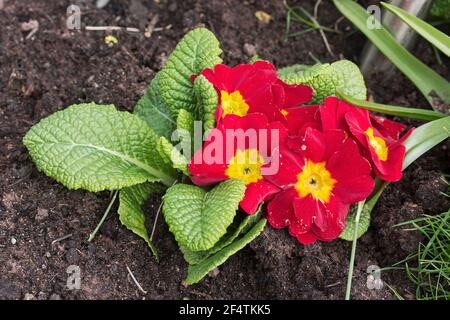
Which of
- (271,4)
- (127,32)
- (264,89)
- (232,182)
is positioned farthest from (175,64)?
(271,4)

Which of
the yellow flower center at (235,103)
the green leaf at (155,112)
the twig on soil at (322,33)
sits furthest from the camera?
the twig on soil at (322,33)

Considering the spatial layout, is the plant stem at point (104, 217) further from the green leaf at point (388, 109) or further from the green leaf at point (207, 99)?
the green leaf at point (388, 109)

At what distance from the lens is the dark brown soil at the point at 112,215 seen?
1948 mm

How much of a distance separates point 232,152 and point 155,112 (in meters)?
0.37

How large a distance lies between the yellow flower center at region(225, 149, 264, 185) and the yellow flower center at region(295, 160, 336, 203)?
12 centimetres

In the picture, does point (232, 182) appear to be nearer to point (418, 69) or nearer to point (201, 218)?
point (201, 218)

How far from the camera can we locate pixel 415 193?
211cm

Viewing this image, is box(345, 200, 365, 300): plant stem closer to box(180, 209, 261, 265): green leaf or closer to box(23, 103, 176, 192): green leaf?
box(180, 209, 261, 265): green leaf

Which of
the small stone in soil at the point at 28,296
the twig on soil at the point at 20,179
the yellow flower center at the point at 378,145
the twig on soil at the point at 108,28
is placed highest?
the yellow flower center at the point at 378,145

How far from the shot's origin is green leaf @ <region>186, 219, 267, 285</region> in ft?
5.98

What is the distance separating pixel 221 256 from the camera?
1.84 metres

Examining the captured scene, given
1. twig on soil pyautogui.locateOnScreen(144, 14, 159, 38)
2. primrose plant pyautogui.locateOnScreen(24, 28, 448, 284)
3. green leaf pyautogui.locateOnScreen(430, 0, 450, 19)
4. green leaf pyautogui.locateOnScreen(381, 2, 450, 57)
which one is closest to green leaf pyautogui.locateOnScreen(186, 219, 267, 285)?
primrose plant pyautogui.locateOnScreen(24, 28, 448, 284)

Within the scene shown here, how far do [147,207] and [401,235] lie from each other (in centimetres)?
76

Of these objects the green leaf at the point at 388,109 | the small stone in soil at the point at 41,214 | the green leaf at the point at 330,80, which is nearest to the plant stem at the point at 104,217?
the small stone in soil at the point at 41,214
